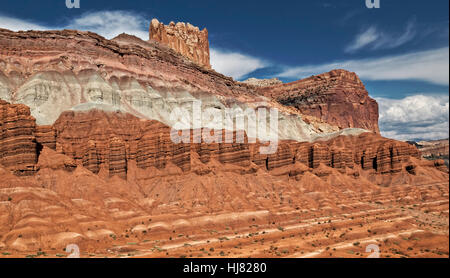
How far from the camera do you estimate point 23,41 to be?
362 feet

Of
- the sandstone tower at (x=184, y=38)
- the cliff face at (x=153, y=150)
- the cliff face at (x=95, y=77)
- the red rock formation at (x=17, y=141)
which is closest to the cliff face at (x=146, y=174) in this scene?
the red rock formation at (x=17, y=141)

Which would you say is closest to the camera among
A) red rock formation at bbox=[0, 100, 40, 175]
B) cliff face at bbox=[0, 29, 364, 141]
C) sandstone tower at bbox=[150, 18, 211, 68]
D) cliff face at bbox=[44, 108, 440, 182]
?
red rock formation at bbox=[0, 100, 40, 175]

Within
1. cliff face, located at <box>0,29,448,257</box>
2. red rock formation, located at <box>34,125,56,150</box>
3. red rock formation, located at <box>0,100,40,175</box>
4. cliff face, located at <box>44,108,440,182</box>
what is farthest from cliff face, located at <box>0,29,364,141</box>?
red rock formation, located at <box>0,100,40,175</box>

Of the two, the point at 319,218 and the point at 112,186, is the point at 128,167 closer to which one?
→ the point at 112,186

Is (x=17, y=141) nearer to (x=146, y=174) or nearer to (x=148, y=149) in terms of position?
(x=146, y=174)

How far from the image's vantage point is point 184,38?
187m

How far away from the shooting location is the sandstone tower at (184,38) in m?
173

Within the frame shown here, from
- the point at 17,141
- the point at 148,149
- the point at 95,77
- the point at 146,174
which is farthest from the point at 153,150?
the point at 95,77

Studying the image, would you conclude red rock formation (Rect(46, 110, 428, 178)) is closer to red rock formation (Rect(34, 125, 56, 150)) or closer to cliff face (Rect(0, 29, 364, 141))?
red rock formation (Rect(34, 125, 56, 150))

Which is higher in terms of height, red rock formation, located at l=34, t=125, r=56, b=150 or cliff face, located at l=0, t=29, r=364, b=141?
cliff face, located at l=0, t=29, r=364, b=141

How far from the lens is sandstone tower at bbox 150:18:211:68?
17300 centimetres

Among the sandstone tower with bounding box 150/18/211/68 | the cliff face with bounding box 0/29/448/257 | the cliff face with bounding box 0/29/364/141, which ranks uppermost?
the sandstone tower with bounding box 150/18/211/68

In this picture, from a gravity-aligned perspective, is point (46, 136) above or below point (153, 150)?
above

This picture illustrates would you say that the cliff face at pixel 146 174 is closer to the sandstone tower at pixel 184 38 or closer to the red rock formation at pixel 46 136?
the red rock formation at pixel 46 136
